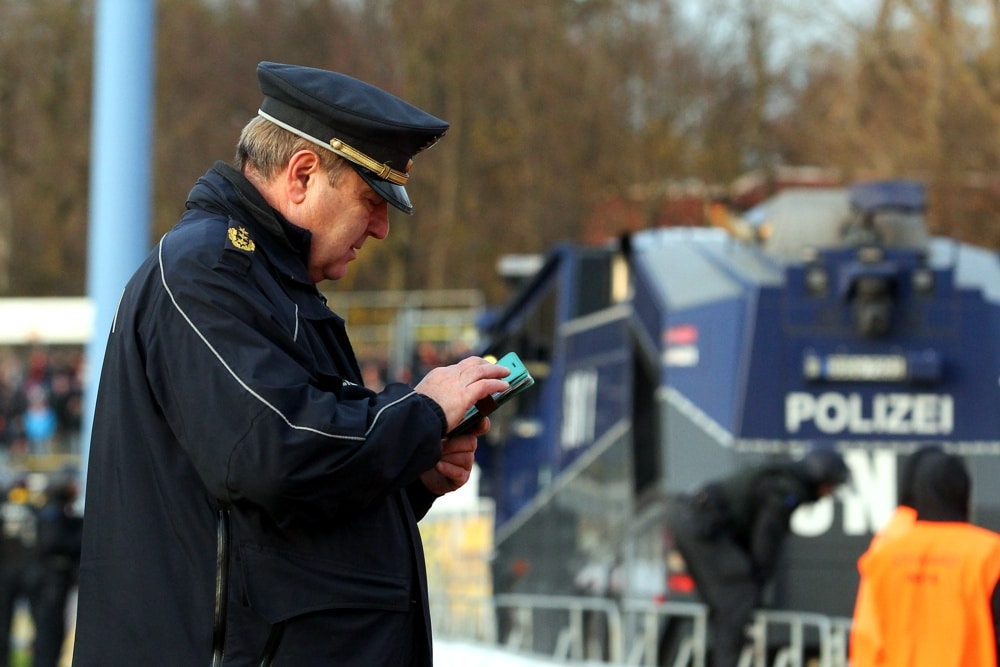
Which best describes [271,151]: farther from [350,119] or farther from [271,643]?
[271,643]

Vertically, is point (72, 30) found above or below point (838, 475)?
above

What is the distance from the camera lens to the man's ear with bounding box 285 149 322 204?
279cm

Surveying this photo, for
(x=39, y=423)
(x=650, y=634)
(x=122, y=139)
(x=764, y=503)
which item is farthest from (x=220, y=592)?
(x=39, y=423)

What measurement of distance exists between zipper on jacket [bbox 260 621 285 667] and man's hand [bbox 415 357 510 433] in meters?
0.43

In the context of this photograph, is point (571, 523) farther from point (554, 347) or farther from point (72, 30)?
point (72, 30)

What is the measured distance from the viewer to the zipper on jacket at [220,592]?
260 centimetres

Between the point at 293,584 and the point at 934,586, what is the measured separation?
3172 millimetres

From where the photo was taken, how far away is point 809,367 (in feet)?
28.1

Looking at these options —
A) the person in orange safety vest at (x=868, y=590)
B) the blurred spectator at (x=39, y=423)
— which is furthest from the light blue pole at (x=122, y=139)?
the blurred spectator at (x=39, y=423)

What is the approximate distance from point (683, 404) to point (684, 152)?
67.3ft

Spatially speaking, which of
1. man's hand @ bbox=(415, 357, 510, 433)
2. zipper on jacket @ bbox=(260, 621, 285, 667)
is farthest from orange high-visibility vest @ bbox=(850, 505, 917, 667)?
zipper on jacket @ bbox=(260, 621, 285, 667)

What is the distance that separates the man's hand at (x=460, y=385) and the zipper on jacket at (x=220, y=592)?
16.1 inches

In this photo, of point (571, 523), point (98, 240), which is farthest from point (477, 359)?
point (571, 523)

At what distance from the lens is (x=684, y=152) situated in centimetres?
2892
